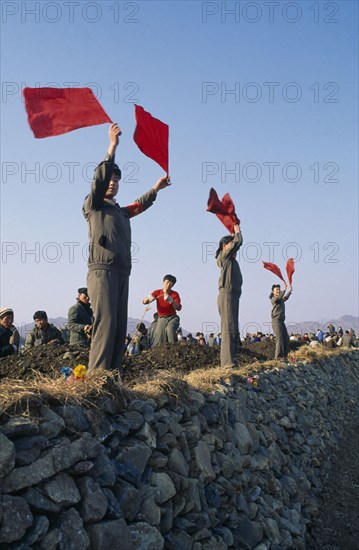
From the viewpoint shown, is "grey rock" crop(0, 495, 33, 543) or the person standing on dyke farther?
Answer: the person standing on dyke

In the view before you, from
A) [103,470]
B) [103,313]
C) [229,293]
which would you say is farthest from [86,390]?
[229,293]

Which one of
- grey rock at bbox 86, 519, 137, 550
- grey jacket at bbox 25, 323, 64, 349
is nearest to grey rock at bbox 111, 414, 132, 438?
grey rock at bbox 86, 519, 137, 550

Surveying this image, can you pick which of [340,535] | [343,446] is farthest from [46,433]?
[343,446]

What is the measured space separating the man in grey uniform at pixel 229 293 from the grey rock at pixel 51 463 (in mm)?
5297

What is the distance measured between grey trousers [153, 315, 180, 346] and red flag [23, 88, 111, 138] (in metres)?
6.11

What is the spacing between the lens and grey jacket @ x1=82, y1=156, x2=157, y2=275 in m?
4.69

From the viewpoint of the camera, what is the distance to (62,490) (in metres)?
2.76

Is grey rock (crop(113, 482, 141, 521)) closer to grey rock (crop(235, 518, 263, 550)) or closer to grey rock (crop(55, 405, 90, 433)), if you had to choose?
grey rock (crop(55, 405, 90, 433))

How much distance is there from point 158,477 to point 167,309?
668 cm

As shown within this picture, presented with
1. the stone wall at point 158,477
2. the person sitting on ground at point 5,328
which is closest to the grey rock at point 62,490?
the stone wall at point 158,477

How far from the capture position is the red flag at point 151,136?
5.69m

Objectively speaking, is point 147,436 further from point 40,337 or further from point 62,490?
point 40,337

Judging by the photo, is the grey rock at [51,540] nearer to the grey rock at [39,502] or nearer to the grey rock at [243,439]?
the grey rock at [39,502]

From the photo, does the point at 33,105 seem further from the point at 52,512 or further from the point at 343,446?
the point at 343,446
